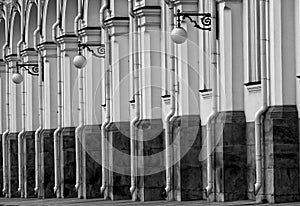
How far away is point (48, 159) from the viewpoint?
161ft

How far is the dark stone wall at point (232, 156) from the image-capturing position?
1288 inches

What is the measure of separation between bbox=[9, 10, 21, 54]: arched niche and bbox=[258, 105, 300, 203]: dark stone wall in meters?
24.8

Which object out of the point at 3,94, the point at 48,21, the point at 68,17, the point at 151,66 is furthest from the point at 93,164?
the point at 3,94

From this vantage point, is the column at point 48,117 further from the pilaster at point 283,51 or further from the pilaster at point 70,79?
the pilaster at point 283,51

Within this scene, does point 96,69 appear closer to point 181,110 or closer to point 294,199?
point 181,110

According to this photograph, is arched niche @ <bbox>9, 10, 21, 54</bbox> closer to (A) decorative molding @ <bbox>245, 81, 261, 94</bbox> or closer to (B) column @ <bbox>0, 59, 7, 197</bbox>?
(B) column @ <bbox>0, 59, 7, 197</bbox>

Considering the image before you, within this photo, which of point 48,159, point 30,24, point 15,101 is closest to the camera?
point 48,159

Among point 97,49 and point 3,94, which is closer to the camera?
point 97,49

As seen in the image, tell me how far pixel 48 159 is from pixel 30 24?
540 centimetres

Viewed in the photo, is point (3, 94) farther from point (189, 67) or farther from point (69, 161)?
point (189, 67)

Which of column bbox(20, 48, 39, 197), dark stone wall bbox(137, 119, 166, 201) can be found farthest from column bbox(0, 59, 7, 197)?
dark stone wall bbox(137, 119, 166, 201)

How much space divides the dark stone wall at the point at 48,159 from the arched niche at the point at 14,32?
6.28m

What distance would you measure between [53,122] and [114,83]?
7842 millimetres

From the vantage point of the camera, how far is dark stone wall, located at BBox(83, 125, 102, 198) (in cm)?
4369
